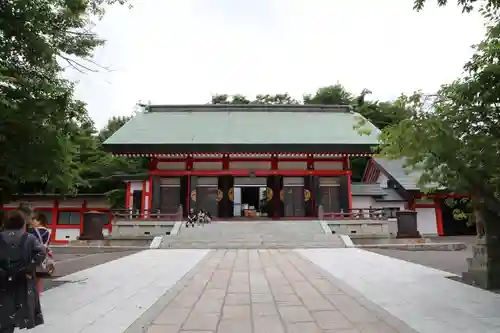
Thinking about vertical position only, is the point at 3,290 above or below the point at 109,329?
above

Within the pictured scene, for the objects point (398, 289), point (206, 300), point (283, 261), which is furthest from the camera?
point (283, 261)

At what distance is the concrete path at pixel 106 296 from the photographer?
4.27 metres

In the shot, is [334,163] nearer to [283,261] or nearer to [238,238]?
[238,238]

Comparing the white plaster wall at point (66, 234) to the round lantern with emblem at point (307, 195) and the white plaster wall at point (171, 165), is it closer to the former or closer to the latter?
the white plaster wall at point (171, 165)

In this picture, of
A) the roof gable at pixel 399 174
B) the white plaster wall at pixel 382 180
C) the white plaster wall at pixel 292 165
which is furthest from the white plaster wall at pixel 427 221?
the white plaster wall at pixel 292 165

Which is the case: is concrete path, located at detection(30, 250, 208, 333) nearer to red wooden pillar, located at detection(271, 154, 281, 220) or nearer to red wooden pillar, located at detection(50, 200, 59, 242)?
red wooden pillar, located at detection(271, 154, 281, 220)

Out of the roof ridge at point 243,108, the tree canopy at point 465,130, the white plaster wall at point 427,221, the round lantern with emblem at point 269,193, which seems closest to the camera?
the tree canopy at point 465,130

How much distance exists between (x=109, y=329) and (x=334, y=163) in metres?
18.8

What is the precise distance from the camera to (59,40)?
21.8 feet

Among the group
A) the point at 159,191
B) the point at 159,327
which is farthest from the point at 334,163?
the point at 159,327

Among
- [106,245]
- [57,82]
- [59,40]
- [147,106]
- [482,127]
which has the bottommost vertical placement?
[106,245]

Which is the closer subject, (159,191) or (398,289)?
(398,289)

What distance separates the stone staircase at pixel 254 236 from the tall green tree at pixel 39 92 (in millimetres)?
8717

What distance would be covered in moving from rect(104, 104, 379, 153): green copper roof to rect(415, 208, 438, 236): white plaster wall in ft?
17.4
